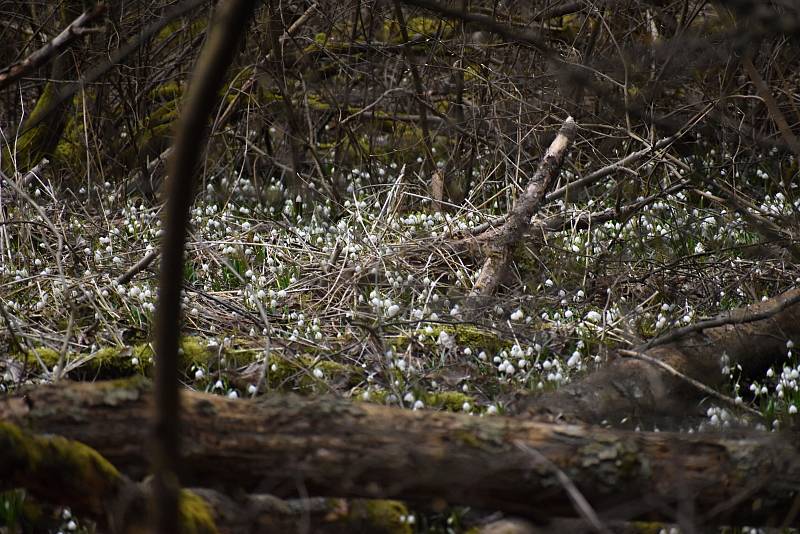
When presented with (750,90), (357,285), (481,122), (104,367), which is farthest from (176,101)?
(750,90)

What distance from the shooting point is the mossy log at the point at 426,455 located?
2539mm

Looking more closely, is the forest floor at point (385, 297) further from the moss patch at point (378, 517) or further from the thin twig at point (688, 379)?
the moss patch at point (378, 517)

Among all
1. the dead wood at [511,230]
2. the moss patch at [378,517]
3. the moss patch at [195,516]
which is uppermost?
the dead wood at [511,230]

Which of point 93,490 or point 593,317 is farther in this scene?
point 593,317

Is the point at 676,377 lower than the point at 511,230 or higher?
lower

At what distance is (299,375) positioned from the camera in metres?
4.36

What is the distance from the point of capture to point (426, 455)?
2.55 metres

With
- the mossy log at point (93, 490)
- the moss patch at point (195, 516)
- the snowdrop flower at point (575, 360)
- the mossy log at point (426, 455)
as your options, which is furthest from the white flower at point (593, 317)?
the moss patch at point (195, 516)

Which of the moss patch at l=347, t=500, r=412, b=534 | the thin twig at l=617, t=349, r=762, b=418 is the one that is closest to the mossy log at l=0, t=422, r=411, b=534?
the moss patch at l=347, t=500, r=412, b=534

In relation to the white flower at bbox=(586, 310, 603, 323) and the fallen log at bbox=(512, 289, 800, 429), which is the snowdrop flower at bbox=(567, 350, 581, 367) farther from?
the white flower at bbox=(586, 310, 603, 323)

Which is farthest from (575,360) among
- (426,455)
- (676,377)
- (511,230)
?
(426,455)

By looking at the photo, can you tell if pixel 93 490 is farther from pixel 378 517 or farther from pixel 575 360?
pixel 575 360

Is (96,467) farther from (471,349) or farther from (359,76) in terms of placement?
(359,76)

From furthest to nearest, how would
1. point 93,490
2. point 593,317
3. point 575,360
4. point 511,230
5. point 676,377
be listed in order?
1. point 511,230
2. point 593,317
3. point 575,360
4. point 676,377
5. point 93,490
